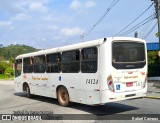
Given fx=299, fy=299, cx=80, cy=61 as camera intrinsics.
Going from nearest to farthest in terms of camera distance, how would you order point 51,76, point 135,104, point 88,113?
point 88,113 < point 135,104 < point 51,76

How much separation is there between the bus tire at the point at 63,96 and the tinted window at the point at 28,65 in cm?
370

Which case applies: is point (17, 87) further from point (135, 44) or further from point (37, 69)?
point (135, 44)

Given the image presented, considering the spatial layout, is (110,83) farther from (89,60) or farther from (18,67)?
(18,67)

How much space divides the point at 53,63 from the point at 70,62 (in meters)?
1.74

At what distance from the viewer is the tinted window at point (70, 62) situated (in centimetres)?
1241

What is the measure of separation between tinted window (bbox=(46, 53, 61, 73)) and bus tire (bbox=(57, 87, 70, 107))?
94 cm

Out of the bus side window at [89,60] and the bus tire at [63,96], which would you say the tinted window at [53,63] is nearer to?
the bus tire at [63,96]

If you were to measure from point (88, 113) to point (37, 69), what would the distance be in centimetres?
549

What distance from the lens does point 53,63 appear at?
14422 millimetres

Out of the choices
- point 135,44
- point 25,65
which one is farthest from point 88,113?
point 25,65

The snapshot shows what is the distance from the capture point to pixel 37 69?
53.3ft

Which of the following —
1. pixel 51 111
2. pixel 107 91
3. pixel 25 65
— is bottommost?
pixel 51 111

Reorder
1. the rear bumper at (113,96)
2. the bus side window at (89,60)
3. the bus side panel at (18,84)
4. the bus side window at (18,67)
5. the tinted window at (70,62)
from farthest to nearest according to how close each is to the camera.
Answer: the bus side panel at (18,84), the bus side window at (18,67), the tinted window at (70,62), the bus side window at (89,60), the rear bumper at (113,96)

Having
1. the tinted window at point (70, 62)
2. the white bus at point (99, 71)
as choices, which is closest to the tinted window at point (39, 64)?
the white bus at point (99, 71)
